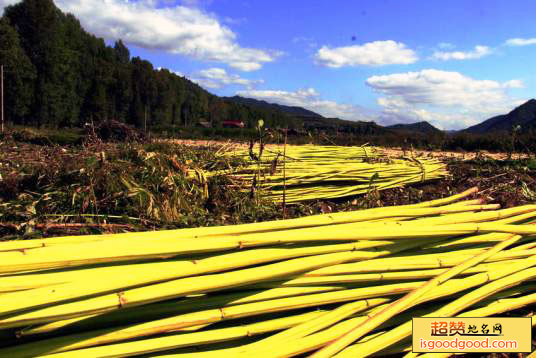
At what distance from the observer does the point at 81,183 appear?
2.27 m

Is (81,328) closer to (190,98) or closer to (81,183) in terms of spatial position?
(81,183)

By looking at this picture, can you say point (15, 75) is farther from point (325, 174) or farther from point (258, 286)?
point (258, 286)

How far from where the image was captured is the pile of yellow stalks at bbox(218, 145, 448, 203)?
3.08m

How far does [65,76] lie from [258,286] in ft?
74.7

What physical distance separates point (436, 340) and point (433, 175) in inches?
114

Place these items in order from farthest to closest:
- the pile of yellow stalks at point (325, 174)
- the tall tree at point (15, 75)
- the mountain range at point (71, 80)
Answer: the mountain range at point (71, 80), the tall tree at point (15, 75), the pile of yellow stalks at point (325, 174)

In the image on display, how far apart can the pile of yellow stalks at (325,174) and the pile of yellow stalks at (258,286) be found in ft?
3.95

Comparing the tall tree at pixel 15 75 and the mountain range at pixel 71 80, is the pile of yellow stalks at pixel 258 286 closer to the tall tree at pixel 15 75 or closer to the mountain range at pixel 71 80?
the mountain range at pixel 71 80

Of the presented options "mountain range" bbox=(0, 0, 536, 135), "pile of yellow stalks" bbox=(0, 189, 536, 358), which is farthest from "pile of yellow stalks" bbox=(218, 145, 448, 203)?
"mountain range" bbox=(0, 0, 536, 135)

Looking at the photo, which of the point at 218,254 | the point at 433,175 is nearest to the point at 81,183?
the point at 218,254

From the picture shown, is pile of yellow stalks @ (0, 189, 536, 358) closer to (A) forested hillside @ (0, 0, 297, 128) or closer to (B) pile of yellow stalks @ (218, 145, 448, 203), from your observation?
(B) pile of yellow stalks @ (218, 145, 448, 203)

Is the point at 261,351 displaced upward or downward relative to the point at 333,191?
downward

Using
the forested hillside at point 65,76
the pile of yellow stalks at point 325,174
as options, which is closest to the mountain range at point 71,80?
the forested hillside at point 65,76

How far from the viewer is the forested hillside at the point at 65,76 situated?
58.7ft
